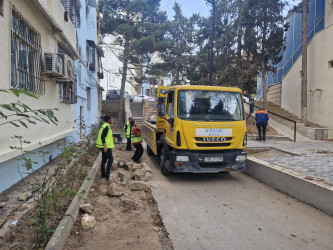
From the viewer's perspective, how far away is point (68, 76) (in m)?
6.98

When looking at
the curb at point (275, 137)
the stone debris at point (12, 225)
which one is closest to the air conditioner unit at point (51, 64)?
the stone debris at point (12, 225)

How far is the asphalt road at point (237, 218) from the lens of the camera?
3.39 m

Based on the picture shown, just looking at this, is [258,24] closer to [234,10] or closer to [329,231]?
[234,10]

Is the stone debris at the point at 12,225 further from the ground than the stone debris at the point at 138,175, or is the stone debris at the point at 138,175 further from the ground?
the stone debris at the point at 12,225

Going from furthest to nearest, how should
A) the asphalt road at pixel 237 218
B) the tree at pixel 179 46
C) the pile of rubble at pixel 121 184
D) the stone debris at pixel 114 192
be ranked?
the tree at pixel 179 46 < the stone debris at pixel 114 192 < the pile of rubble at pixel 121 184 < the asphalt road at pixel 237 218

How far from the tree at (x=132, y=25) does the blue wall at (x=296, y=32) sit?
1014cm

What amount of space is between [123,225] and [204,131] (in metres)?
2.98

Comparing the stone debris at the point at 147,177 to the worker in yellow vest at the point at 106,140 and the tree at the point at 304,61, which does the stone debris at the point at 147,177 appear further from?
the tree at the point at 304,61

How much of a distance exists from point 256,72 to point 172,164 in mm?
13697

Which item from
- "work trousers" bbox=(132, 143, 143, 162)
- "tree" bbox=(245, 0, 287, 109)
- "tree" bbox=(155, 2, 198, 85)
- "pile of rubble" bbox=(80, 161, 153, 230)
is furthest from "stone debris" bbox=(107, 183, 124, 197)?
"tree" bbox=(155, 2, 198, 85)

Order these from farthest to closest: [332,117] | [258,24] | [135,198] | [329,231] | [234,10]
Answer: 1. [234,10]
2. [258,24]
3. [332,117]
4. [135,198]
5. [329,231]

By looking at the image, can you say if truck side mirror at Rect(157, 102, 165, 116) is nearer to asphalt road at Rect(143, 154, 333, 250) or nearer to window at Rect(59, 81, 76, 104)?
asphalt road at Rect(143, 154, 333, 250)

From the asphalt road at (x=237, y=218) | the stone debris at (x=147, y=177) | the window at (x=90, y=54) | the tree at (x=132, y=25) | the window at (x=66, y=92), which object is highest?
the tree at (x=132, y=25)

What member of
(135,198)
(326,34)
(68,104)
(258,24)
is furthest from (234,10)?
(135,198)
